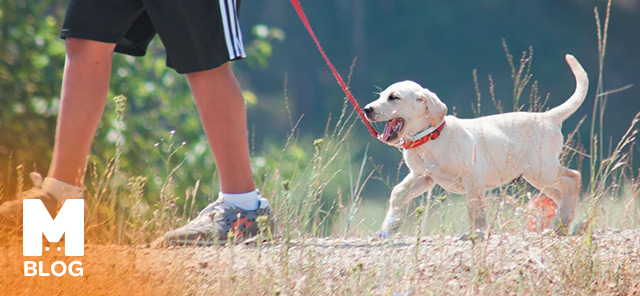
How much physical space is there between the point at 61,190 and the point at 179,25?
679 millimetres

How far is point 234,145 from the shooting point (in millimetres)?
2988

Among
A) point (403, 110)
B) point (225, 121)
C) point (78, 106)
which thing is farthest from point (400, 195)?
point (78, 106)

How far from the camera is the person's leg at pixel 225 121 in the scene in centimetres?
294

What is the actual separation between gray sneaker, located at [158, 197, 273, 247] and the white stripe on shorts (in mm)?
528

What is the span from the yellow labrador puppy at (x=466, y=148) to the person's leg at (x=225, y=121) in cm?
55

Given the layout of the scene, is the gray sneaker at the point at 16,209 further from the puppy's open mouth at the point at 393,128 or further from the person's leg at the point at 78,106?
the puppy's open mouth at the point at 393,128

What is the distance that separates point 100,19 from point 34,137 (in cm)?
313

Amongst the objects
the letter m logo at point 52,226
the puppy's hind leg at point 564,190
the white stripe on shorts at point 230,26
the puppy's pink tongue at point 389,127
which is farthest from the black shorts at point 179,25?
the puppy's hind leg at point 564,190

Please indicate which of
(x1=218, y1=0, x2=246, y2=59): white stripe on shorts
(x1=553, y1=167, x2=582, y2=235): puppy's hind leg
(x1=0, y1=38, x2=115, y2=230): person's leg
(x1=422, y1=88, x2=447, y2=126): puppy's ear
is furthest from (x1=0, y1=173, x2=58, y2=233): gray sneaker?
(x1=553, y1=167, x2=582, y2=235): puppy's hind leg

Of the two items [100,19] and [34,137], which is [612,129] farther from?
[100,19]

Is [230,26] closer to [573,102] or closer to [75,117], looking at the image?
[75,117]

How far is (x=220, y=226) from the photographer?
2955mm

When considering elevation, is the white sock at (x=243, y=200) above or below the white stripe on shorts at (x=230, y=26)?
below

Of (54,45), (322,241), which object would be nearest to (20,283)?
(322,241)
